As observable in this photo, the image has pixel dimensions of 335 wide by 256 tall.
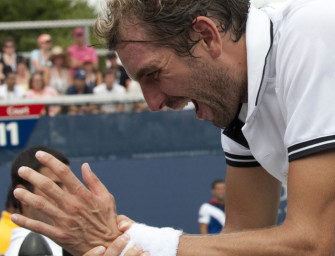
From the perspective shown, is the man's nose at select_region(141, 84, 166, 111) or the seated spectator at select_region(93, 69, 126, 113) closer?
the man's nose at select_region(141, 84, 166, 111)

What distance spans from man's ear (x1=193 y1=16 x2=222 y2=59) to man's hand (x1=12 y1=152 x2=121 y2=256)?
0.62m

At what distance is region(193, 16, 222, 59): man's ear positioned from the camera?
238 cm

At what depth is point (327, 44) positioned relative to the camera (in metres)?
2.16

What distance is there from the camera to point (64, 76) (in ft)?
30.6

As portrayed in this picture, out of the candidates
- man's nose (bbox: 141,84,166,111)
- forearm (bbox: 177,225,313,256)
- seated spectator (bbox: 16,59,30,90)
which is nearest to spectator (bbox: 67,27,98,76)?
seated spectator (bbox: 16,59,30,90)

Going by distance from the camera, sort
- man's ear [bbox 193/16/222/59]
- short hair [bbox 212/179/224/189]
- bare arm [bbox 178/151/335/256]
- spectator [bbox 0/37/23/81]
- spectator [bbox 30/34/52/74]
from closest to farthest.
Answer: bare arm [bbox 178/151/335/256]
man's ear [bbox 193/16/222/59]
short hair [bbox 212/179/224/189]
spectator [bbox 0/37/23/81]
spectator [bbox 30/34/52/74]

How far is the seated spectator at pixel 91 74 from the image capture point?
919 centimetres

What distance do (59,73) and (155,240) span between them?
23.6 ft

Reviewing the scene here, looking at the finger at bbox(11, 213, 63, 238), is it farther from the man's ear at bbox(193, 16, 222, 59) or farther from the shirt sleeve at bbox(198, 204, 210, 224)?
the shirt sleeve at bbox(198, 204, 210, 224)

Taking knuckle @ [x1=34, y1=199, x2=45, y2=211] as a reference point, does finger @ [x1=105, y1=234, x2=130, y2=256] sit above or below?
below

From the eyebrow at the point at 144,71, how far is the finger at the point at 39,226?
1.93ft

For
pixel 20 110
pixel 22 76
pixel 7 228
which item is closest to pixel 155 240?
pixel 7 228

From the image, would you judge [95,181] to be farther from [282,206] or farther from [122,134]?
[282,206]

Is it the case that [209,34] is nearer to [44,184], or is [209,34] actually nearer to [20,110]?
[44,184]
